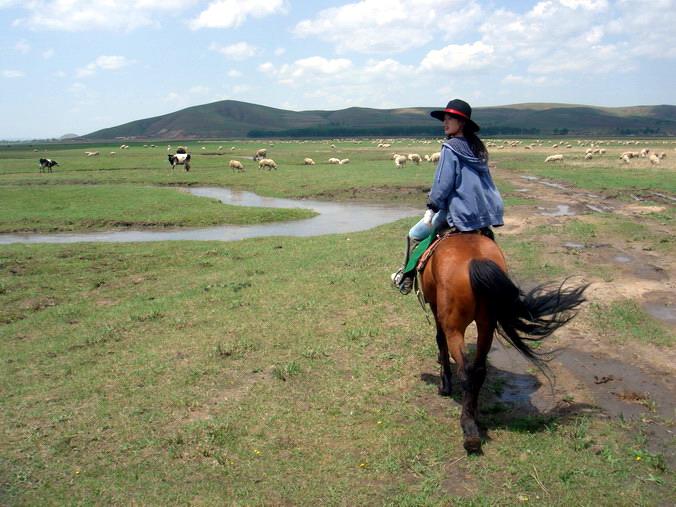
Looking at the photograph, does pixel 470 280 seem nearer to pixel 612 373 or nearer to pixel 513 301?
pixel 513 301

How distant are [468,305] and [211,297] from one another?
6.84 meters

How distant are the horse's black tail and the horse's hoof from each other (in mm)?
1099

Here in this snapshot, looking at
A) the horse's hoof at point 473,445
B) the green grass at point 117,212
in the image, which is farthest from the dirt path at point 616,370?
the green grass at point 117,212

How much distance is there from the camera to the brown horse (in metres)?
4.82

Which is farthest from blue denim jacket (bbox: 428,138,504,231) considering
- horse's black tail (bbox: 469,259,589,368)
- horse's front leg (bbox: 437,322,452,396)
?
horse's front leg (bbox: 437,322,452,396)

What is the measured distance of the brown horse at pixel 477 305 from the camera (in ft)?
15.8

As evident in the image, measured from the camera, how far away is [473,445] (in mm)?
4691

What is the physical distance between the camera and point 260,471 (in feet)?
15.5

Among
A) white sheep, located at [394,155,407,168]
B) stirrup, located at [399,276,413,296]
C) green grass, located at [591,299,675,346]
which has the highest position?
white sheep, located at [394,155,407,168]

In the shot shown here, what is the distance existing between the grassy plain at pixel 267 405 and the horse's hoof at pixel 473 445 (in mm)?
70

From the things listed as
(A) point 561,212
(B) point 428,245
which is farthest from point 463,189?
(A) point 561,212

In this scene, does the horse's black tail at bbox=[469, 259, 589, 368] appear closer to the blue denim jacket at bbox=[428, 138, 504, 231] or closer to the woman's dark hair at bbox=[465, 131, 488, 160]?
the blue denim jacket at bbox=[428, 138, 504, 231]

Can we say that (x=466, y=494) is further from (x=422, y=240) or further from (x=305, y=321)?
(x=305, y=321)

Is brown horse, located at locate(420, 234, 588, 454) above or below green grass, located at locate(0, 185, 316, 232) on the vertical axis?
above
